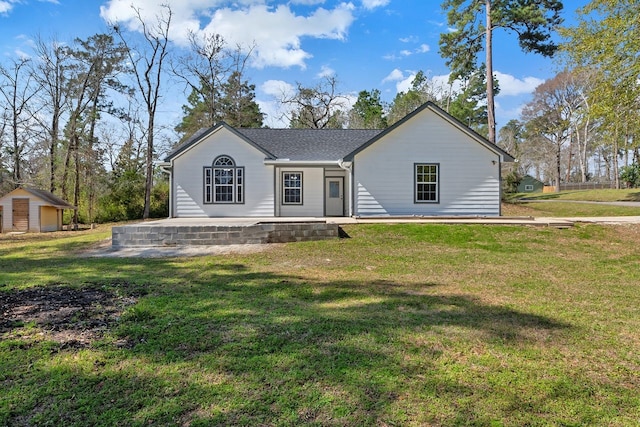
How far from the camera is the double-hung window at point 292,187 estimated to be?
52.2 feet

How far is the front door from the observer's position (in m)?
16.2

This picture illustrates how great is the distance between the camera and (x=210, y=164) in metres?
15.1

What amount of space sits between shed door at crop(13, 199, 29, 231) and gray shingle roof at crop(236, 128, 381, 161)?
521 inches

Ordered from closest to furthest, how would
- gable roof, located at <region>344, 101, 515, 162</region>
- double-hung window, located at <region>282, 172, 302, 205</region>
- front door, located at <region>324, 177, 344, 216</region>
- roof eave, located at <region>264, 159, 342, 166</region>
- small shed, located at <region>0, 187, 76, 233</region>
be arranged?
gable roof, located at <region>344, 101, 515, 162</region> → roof eave, located at <region>264, 159, 342, 166</region> → double-hung window, located at <region>282, 172, 302, 205</region> → front door, located at <region>324, 177, 344, 216</region> → small shed, located at <region>0, 187, 76, 233</region>

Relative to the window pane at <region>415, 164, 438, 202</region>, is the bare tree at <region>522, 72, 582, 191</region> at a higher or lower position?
higher

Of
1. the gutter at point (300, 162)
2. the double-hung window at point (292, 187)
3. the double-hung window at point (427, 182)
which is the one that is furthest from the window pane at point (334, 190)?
the double-hung window at point (427, 182)

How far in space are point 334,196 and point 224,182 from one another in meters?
4.77

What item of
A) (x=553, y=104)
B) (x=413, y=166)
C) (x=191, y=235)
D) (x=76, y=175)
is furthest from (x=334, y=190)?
(x=553, y=104)

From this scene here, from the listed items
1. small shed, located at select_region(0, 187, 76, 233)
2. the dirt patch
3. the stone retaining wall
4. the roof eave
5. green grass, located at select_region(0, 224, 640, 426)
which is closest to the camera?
green grass, located at select_region(0, 224, 640, 426)

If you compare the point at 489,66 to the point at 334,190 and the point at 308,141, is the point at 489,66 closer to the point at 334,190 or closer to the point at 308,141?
the point at 308,141

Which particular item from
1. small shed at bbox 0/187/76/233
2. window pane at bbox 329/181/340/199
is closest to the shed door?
small shed at bbox 0/187/76/233

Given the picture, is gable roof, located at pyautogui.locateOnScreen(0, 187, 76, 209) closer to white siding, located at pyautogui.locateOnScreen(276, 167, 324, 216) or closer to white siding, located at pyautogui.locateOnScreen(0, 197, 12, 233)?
white siding, located at pyautogui.locateOnScreen(0, 197, 12, 233)

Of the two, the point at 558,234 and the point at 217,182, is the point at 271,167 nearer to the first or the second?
the point at 217,182

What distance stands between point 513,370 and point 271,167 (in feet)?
43.5
